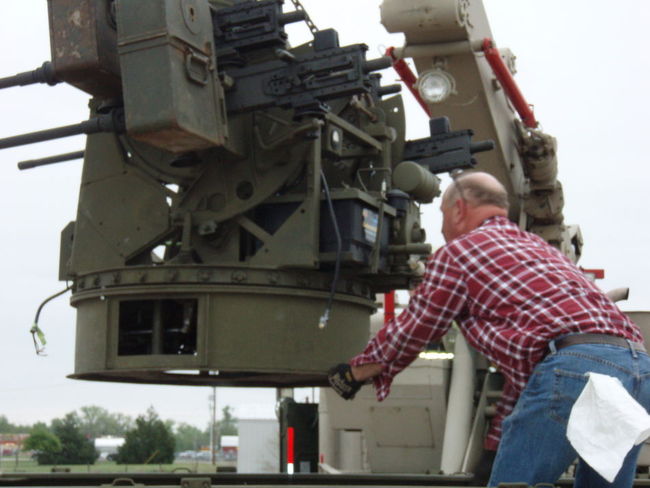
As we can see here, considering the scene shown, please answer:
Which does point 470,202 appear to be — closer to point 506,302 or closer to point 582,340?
point 506,302

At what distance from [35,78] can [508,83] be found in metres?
5.46

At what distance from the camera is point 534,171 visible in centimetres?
1158

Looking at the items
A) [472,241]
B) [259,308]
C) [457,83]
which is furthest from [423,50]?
[472,241]

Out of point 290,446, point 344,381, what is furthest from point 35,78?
point 344,381

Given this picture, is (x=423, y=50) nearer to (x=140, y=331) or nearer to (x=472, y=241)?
(x=140, y=331)

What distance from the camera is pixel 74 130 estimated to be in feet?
21.7

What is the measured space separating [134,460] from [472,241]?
44861 millimetres

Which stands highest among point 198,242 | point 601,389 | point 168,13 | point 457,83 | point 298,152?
point 457,83

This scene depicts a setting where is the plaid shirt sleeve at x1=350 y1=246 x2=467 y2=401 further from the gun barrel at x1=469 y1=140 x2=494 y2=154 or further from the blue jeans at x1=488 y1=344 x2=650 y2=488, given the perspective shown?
the gun barrel at x1=469 y1=140 x2=494 y2=154

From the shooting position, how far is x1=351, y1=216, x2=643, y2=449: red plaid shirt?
→ 3779 mm

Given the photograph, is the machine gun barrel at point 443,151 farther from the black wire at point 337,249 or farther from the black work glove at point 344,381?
the black work glove at point 344,381

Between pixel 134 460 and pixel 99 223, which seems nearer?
pixel 99 223

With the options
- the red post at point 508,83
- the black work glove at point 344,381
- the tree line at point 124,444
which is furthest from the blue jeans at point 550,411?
the tree line at point 124,444

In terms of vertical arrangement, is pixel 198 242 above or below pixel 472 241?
above
